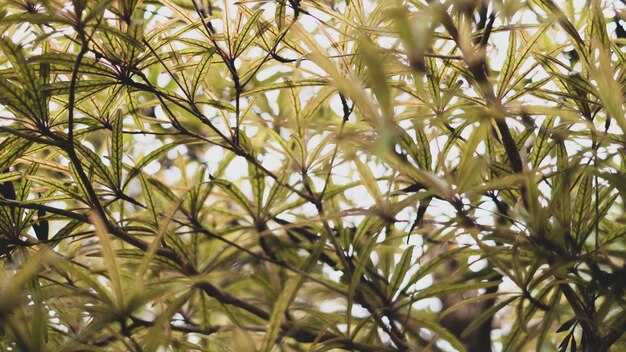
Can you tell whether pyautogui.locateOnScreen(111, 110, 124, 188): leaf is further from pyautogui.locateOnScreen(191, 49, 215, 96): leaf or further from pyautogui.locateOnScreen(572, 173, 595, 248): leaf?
pyautogui.locateOnScreen(572, 173, 595, 248): leaf

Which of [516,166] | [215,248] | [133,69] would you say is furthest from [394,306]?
[215,248]

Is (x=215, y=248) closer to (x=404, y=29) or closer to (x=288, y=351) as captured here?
(x=288, y=351)

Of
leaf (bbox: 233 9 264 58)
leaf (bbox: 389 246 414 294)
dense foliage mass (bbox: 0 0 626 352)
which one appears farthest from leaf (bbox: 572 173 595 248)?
leaf (bbox: 233 9 264 58)

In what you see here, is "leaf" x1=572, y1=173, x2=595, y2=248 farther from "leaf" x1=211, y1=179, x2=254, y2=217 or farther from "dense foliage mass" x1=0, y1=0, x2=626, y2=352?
"leaf" x1=211, y1=179, x2=254, y2=217

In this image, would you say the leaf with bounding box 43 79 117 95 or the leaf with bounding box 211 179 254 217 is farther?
the leaf with bounding box 211 179 254 217

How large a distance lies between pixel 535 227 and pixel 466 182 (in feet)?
0.26

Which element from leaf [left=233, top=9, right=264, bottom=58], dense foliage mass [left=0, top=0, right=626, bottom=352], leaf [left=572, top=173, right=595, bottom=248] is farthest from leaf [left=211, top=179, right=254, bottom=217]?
leaf [left=572, top=173, right=595, bottom=248]

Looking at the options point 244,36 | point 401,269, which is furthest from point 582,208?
point 244,36

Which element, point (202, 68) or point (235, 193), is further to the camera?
point (235, 193)

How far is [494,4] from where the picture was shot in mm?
416

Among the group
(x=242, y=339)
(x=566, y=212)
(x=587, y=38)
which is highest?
(x=587, y=38)

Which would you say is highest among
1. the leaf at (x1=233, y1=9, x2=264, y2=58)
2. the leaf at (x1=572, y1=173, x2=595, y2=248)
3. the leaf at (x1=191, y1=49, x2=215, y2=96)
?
the leaf at (x1=233, y1=9, x2=264, y2=58)

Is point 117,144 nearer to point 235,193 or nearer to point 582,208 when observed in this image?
point 235,193

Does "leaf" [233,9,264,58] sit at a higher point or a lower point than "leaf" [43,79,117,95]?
higher
